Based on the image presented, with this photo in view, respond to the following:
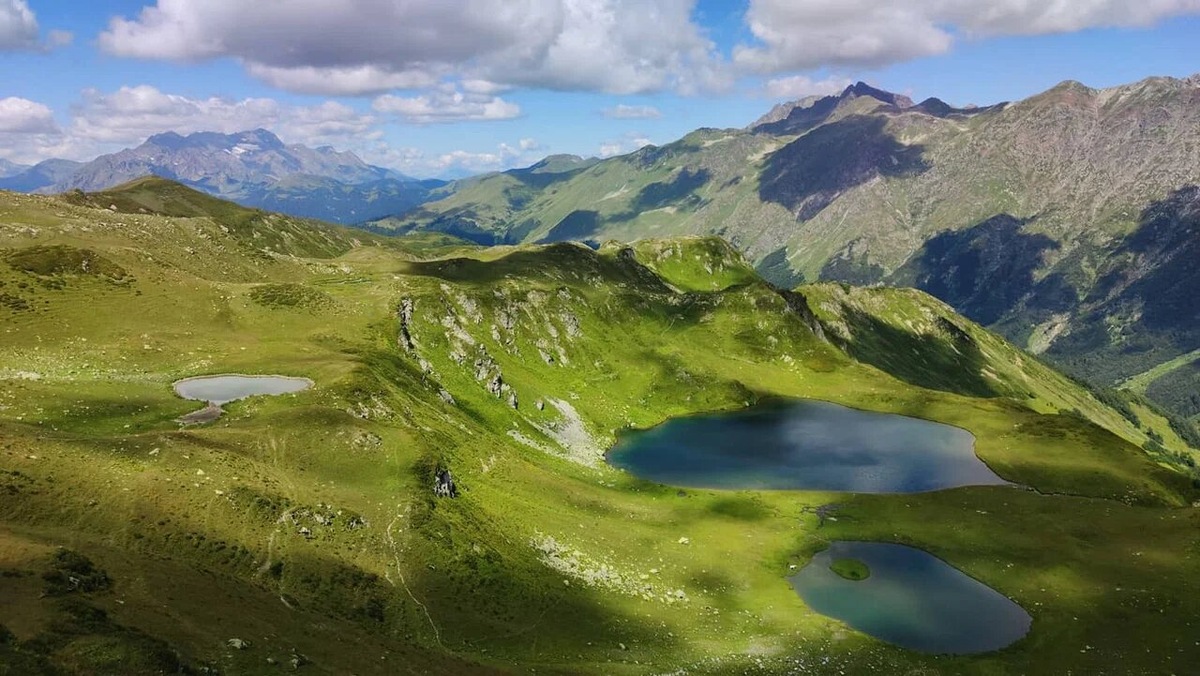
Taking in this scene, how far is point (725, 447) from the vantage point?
14162 centimetres

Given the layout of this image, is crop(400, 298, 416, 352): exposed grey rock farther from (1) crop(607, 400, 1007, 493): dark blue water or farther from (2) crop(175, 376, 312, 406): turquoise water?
(1) crop(607, 400, 1007, 493): dark blue water

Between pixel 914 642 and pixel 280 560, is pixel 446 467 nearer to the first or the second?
pixel 280 560

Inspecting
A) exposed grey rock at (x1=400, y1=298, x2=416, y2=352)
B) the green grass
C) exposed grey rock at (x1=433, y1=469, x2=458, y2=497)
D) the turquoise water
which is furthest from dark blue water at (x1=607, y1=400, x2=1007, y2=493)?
the turquoise water

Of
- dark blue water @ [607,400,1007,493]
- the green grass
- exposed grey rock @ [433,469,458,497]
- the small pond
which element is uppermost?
the small pond

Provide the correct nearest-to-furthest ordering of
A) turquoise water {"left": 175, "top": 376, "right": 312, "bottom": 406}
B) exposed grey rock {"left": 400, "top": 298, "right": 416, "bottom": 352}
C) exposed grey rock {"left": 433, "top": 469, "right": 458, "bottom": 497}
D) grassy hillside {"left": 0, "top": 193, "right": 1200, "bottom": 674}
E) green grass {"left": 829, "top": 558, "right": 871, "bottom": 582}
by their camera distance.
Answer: grassy hillside {"left": 0, "top": 193, "right": 1200, "bottom": 674} → exposed grey rock {"left": 433, "top": 469, "right": 458, "bottom": 497} → turquoise water {"left": 175, "top": 376, "right": 312, "bottom": 406} → green grass {"left": 829, "top": 558, "right": 871, "bottom": 582} → exposed grey rock {"left": 400, "top": 298, "right": 416, "bottom": 352}

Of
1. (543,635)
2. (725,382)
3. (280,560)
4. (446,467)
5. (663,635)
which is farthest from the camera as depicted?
(725,382)

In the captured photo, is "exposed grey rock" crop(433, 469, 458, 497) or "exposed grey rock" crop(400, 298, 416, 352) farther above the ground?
"exposed grey rock" crop(400, 298, 416, 352)

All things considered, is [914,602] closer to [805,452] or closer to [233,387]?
[805,452]

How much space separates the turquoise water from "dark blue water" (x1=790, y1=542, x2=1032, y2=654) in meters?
67.5

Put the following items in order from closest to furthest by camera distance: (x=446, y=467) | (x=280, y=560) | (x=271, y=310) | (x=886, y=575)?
1. (x=280, y=560)
2. (x=446, y=467)
3. (x=886, y=575)
4. (x=271, y=310)

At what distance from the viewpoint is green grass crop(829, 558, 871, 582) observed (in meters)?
82.2

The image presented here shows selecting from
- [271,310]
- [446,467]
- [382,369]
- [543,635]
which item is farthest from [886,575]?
[271,310]

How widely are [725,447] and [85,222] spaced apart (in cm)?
13270

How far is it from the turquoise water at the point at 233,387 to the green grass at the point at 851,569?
71495mm
